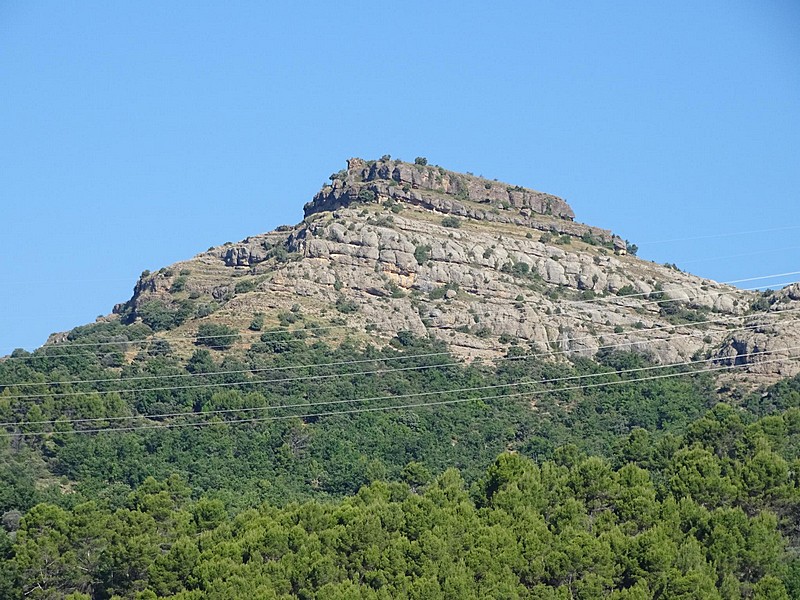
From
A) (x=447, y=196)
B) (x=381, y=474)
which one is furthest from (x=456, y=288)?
(x=381, y=474)

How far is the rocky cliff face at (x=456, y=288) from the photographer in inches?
5438

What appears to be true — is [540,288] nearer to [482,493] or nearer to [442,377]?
[442,377]

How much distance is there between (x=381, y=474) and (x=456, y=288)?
109ft

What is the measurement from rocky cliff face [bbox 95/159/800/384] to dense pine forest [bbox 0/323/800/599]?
2786mm

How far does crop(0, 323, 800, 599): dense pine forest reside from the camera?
86.8 m

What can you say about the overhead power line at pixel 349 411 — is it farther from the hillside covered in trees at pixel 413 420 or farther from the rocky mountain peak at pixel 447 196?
the rocky mountain peak at pixel 447 196

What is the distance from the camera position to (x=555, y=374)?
136 m

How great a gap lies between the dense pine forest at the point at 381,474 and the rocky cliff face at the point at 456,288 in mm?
2786

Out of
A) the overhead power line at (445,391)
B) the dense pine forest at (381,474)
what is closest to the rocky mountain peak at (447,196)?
the dense pine forest at (381,474)

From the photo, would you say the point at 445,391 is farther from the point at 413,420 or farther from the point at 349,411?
the point at 349,411

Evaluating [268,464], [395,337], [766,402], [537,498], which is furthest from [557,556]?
[395,337]

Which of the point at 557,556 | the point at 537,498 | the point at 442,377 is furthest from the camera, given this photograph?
the point at 442,377

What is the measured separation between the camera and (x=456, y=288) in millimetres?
143500

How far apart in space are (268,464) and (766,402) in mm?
33853
